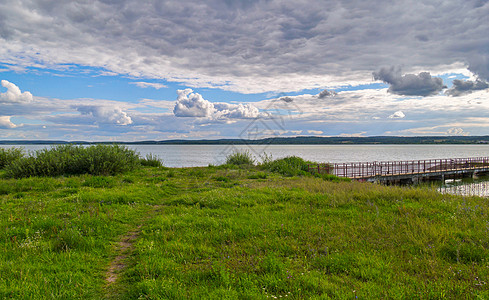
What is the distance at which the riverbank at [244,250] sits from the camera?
4230 mm

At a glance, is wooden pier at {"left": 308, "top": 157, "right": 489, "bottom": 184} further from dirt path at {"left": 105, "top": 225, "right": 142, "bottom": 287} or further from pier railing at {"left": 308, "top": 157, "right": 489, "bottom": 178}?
dirt path at {"left": 105, "top": 225, "right": 142, "bottom": 287}

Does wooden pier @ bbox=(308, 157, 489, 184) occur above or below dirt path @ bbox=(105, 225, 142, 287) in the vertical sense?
below

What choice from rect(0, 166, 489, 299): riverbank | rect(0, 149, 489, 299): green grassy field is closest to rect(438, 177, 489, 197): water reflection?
rect(0, 149, 489, 299): green grassy field

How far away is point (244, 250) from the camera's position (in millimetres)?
5750

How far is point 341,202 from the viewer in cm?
963

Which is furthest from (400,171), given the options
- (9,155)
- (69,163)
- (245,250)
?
(9,155)

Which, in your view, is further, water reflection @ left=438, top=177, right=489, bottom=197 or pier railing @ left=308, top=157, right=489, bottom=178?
pier railing @ left=308, top=157, right=489, bottom=178

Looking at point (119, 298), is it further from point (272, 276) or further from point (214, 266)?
point (272, 276)

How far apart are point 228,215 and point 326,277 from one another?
444cm

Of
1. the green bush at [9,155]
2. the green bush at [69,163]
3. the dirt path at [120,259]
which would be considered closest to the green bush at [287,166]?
the green bush at [69,163]

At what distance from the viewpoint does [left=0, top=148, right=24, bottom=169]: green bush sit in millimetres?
21081

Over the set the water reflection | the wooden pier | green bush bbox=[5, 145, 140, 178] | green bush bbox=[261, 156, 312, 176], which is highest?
green bush bbox=[5, 145, 140, 178]

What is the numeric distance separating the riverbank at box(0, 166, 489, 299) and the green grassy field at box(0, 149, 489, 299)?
2 cm

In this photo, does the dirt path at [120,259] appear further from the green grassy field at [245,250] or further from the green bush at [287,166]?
the green bush at [287,166]
